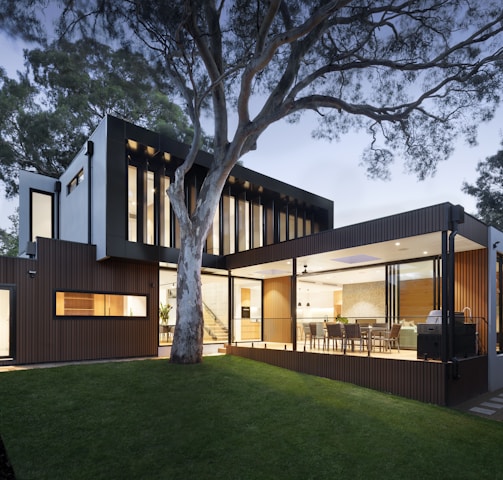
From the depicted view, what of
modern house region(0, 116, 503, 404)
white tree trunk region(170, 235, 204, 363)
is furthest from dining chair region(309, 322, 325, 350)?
→ white tree trunk region(170, 235, 204, 363)

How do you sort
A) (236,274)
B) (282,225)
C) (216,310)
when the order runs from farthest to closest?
(282,225), (216,310), (236,274)

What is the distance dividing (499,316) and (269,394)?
7180 mm

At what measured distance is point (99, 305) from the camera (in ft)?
37.5

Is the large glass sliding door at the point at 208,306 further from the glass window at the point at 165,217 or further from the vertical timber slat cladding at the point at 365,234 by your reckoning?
the vertical timber slat cladding at the point at 365,234

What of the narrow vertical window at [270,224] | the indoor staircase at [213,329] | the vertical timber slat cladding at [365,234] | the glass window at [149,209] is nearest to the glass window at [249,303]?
the indoor staircase at [213,329]

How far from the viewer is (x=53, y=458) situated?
4215 millimetres

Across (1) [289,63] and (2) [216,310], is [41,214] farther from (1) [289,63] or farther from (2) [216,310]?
(1) [289,63]

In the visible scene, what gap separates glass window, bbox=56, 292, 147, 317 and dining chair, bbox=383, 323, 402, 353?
6996 mm

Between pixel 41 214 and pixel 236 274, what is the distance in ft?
24.9

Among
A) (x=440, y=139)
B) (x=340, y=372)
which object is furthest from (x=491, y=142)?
(x=340, y=372)

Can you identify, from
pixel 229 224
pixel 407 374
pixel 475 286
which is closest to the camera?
pixel 407 374

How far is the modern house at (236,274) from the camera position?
8180 mm

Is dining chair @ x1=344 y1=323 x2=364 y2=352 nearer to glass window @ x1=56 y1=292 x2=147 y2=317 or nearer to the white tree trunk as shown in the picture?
the white tree trunk

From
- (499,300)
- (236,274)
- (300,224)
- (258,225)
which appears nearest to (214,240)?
(236,274)
